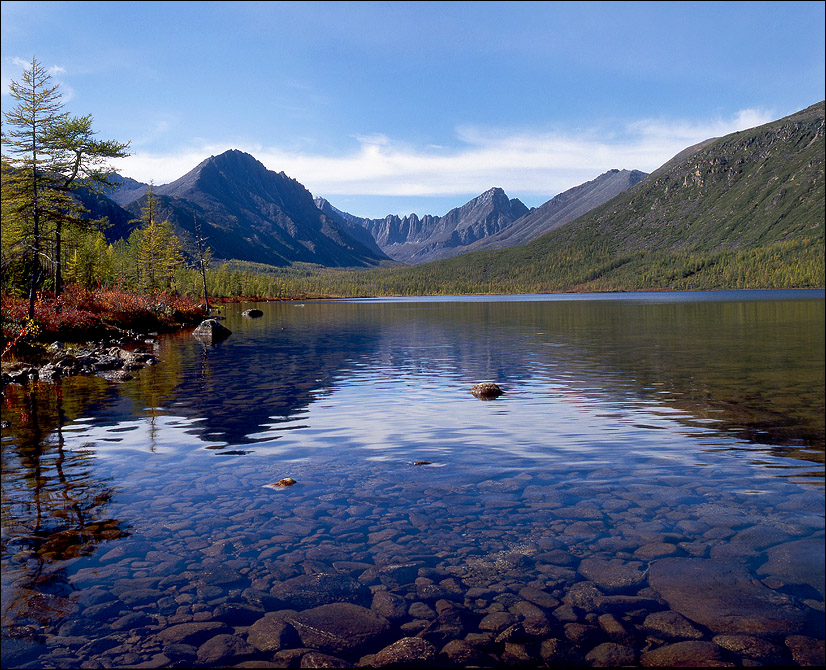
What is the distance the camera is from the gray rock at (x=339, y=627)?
6637 mm

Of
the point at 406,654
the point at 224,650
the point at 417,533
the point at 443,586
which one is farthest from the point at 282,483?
the point at 406,654

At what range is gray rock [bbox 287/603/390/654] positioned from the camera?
6.64 metres

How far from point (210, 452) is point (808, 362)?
108 feet

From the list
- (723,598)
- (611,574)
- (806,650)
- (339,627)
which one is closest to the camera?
(806,650)

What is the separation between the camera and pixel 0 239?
2088 inches

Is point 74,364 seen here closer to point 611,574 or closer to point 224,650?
point 224,650

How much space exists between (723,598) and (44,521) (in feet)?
38.5

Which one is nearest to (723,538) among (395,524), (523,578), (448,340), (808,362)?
(523,578)

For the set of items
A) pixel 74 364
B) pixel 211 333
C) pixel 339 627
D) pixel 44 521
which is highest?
pixel 211 333

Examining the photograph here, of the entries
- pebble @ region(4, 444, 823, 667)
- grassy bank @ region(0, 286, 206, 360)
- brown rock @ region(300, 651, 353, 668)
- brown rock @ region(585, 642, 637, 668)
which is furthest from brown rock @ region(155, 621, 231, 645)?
grassy bank @ region(0, 286, 206, 360)

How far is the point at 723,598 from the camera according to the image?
7301 mm

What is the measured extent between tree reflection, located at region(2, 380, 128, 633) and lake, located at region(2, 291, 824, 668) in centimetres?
5

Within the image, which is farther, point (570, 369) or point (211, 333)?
point (211, 333)

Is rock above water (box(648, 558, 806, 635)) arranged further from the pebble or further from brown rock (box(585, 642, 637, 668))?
brown rock (box(585, 642, 637, 668))
